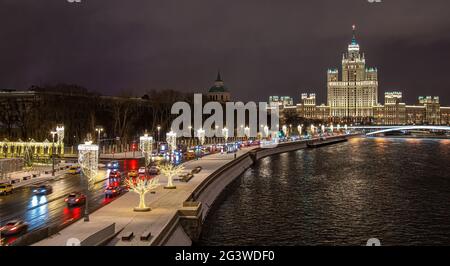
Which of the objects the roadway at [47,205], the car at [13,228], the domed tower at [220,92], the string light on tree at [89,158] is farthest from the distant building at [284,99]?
the car at [13,228]

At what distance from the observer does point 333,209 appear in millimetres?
23453

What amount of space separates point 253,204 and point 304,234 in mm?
6543

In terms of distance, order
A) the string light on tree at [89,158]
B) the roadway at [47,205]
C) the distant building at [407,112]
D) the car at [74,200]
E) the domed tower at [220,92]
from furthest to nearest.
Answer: the distant building at [407,112], the domed tower at [220,92], the car at [74,200], the string light on tree at [89,158], the roadway at [47,205]

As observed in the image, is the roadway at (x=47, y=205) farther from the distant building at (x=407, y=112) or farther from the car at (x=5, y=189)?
the distant building at (x=407, y=112)

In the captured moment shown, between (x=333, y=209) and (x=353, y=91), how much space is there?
153264mm

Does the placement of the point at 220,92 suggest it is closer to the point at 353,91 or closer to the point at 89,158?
the point at 353,91

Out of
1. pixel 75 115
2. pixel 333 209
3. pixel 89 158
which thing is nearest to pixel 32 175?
pixel 89 158

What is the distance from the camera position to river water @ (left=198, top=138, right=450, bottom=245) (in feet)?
59.3

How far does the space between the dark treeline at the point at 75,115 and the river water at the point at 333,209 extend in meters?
21.1

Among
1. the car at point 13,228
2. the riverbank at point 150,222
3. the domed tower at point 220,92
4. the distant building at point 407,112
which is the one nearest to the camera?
the riverbank at point 150,222

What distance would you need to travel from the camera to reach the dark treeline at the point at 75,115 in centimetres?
4956

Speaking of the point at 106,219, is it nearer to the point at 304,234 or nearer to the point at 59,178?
the point at 304,234

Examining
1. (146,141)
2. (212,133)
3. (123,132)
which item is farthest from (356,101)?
(146,141)

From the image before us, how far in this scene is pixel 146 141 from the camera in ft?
105
